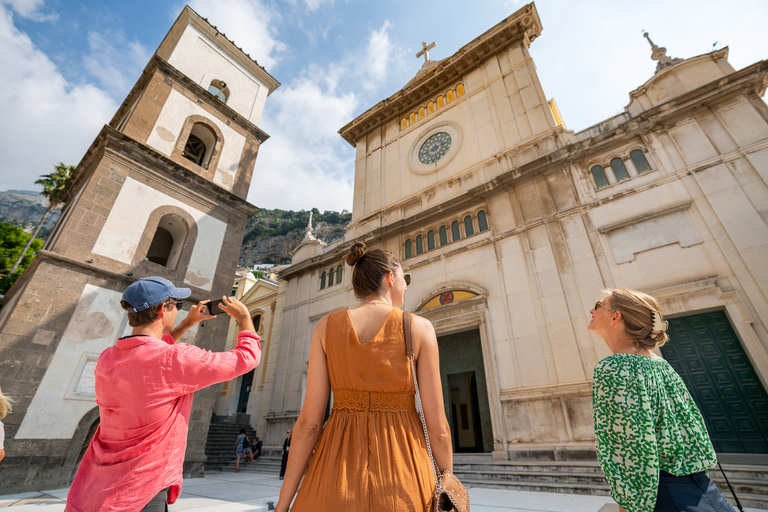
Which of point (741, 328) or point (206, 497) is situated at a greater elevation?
point (741, 328)

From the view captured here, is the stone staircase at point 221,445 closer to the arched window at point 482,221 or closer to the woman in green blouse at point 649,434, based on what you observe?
the arched window at point 482,221

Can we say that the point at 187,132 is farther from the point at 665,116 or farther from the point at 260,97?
the point at 665,116

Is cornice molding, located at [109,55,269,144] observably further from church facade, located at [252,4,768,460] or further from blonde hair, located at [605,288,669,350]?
blonde hair, located at [605,288,669,350]

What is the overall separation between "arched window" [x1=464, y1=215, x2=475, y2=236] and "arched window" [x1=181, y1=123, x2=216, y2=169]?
37.8 feet

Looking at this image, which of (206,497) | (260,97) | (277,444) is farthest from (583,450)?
(260,97)

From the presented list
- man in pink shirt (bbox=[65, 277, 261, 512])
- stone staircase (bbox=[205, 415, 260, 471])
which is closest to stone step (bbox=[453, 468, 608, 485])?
man in pink shirt (bbox=[65, 277, 261, 512])

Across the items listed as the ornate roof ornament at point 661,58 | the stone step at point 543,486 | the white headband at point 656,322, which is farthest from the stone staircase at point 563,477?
the ornate roof ornament at point 661,58

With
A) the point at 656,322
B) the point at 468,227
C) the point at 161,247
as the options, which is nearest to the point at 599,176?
the point at 468,227

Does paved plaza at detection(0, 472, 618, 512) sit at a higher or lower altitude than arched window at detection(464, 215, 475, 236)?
lower

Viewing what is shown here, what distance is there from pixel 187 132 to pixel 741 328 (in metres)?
19.2

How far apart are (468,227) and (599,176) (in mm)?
4634

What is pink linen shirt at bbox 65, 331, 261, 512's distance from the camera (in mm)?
1815

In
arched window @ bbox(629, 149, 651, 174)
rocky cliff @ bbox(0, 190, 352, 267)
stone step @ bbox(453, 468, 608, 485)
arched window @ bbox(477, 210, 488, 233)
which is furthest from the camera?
rocky cliff @ bbox(0, 190, 352, 267)

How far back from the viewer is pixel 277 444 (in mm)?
14031
